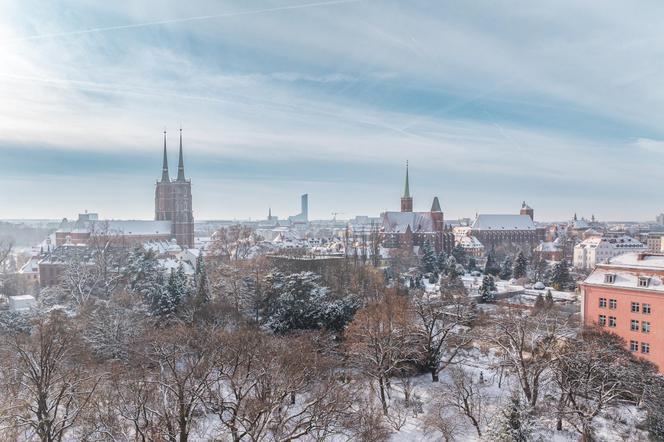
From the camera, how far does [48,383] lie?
48.7ft

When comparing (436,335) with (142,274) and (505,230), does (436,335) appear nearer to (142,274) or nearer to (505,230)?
(142,274)

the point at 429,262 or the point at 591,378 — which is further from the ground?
the point at 429,262

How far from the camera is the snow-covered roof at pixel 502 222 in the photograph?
3888 inches

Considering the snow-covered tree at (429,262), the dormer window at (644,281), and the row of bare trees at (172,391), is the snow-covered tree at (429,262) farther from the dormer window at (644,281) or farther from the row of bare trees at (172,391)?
the row of bare trees at (172,391)

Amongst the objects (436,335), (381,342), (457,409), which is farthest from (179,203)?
(457,409)

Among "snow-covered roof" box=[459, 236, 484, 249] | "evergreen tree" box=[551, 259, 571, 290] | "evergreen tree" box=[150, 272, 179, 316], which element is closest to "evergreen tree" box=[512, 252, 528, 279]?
"evergreen tree" box=[551, 259, 571, 290]

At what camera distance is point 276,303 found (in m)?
29.4

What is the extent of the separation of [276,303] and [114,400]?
43.6 feet

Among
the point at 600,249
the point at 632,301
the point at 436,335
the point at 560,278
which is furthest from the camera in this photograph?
the point at 600,249

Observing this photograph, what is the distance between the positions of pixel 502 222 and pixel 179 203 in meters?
64.1

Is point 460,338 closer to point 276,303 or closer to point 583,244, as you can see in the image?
point 276,303

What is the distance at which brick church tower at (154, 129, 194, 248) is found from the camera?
80250 mm

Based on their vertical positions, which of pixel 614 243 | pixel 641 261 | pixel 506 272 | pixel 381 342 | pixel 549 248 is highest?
pixel 641 261

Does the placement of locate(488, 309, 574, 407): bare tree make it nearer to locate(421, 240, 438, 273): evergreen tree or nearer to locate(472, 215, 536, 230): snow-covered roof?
locate(421, 240, 438, 273): evergreen tree
